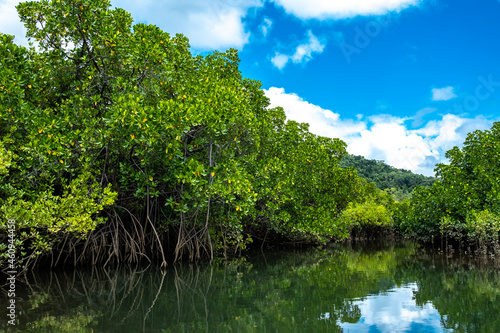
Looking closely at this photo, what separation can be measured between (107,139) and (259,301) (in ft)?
17.1

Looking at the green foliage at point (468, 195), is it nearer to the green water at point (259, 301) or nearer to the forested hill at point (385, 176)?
the green water at point (259, 301)

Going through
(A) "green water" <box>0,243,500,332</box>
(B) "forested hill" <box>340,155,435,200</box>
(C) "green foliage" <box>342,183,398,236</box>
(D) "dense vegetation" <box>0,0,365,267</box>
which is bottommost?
(A) "green water" <box>0,243,500,332</box>

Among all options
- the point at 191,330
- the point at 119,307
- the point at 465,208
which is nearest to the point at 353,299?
the point at 191,330

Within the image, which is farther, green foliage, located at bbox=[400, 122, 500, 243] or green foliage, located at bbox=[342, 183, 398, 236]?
green foliage, located at bbox=[342, 183, 398, 236]

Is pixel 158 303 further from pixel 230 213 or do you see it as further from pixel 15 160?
pixel 230 213

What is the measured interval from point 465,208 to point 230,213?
32.7 ft

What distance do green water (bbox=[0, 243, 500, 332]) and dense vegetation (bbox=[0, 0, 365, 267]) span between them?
4.44 feet

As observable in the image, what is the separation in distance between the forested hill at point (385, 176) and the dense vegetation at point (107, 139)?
4668cm

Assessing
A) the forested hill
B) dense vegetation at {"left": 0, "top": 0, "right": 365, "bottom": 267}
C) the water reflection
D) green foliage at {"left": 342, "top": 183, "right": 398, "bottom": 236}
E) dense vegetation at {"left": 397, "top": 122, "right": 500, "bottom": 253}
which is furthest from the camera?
the forested hill

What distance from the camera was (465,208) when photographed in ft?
48.1

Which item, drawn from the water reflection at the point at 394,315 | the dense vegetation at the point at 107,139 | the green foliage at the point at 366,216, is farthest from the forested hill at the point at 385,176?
the water reflection at the point at 394,315

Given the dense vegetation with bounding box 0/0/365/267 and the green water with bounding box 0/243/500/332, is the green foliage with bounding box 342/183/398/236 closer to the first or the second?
the dense vegetation with bounding box 0/0/365/267

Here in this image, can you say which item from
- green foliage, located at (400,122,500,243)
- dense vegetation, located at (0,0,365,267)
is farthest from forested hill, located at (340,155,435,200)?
dense vegetation, located at (0,0,365,267)

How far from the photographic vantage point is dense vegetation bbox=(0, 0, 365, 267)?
7.56m
